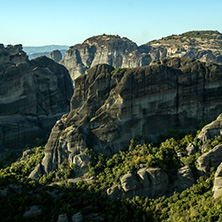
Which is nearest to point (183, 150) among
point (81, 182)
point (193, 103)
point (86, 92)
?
point (193, 103)

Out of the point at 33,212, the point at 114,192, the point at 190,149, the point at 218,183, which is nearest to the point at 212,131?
the point at 190,149

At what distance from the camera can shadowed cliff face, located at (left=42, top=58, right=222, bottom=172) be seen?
6750 cm

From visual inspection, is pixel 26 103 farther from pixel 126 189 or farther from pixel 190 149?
pixel 190 149

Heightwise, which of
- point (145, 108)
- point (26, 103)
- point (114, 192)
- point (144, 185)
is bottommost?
point (114, 192)

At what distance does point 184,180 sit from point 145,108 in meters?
19.1

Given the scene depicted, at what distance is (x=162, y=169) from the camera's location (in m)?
57.7

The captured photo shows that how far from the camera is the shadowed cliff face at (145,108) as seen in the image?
67.5m

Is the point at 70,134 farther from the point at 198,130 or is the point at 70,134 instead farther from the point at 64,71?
the point at 64,71

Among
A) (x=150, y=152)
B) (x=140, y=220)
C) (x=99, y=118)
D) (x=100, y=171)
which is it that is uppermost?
(x=99, y=118)

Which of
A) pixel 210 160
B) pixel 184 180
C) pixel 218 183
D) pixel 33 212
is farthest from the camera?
pixel 210 160

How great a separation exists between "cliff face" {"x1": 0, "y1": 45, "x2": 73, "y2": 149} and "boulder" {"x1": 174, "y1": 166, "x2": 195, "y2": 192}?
5070cm

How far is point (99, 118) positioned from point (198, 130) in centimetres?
2212

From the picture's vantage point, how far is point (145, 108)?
67938 millimetres

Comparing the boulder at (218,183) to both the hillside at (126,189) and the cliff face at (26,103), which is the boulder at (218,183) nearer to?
the hillside at (126,189)
